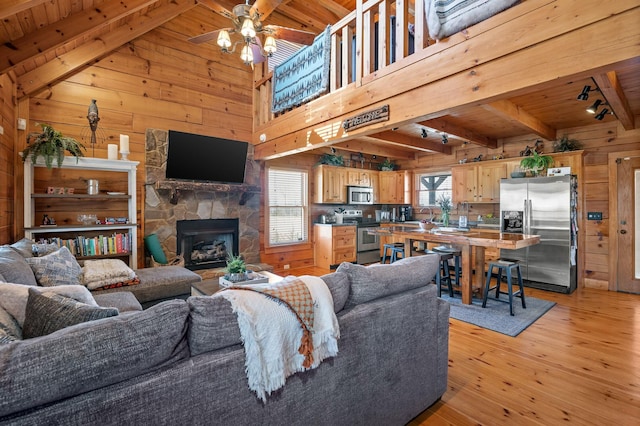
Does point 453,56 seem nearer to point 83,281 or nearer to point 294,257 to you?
point 83,281

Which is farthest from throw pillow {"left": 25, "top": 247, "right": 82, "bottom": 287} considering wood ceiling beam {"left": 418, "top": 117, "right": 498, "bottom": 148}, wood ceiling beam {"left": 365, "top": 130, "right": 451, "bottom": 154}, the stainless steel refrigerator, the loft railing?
the stainless steel refrigerator

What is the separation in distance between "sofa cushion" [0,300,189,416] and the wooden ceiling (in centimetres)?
231

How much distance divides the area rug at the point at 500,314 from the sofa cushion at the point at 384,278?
188cm

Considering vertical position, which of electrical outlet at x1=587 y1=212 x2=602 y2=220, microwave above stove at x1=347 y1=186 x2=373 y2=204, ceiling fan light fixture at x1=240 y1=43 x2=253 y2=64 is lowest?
electrical outlet at x1=587 y1=212 x2=602 y2=220

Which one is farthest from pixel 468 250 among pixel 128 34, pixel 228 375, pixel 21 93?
pixel 21 93

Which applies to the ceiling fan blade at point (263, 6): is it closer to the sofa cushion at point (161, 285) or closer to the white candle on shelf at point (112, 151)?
the white candle on shelf at point (112, 151)

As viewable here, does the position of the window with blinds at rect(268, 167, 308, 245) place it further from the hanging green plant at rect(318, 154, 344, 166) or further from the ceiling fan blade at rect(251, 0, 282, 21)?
the ceiling fan blade at rect(251, 0, 282, 21)

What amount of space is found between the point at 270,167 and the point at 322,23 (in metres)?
3.29

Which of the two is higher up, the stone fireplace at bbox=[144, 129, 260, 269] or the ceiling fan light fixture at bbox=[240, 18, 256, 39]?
the ceiling fan light fixture at bbox=[240, 18, 256, 39]

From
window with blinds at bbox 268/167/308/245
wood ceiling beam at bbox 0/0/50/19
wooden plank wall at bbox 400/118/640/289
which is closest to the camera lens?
wood ceiling beam at bbox 0/0/50/19

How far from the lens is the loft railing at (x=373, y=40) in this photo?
290 cm

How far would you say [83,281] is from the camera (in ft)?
9.51

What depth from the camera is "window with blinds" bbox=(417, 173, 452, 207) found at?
688cm

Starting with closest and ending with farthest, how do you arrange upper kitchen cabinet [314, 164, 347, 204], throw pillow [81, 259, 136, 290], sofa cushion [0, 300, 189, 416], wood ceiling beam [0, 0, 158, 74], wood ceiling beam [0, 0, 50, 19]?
sofa cushion [0, 300, 189, 416], wood ceiling beam [0, 0, 50, 19], wood ceiling beam [0, 0, 158, 74], throw pillow [81, 259, 136, 290], upper kitchen cabinet [314, 164, 347, 204]
